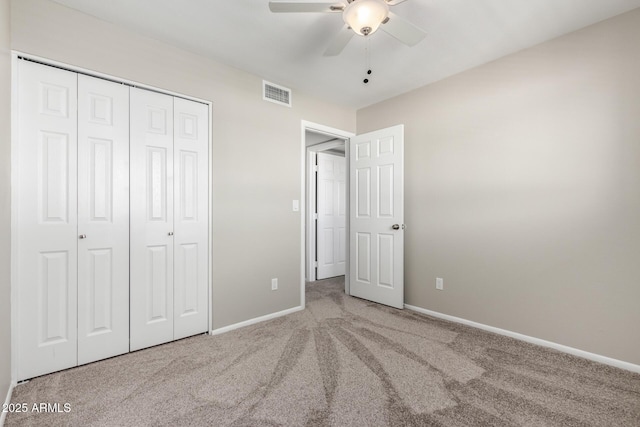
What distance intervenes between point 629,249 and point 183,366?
325 centimetres

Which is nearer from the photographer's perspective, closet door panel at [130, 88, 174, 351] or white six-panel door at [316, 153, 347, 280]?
closet door panel at [130, 88, 174, 351]

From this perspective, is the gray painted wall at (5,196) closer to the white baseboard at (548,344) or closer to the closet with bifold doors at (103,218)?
the closet with bifold doors at (103,218)

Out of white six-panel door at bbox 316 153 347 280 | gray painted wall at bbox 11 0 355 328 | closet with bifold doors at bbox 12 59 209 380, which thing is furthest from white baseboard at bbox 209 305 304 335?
white six-panel door at bbox 316 153 347 280

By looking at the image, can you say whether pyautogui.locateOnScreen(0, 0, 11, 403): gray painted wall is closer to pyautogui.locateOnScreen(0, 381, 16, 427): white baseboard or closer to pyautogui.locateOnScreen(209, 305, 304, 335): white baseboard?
pyautogui.locateOnScreen(0, 381, 16, 427): white baseboard

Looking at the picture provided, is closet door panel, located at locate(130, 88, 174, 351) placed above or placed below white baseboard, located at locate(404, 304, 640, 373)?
above

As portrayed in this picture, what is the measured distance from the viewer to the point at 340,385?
181 cm

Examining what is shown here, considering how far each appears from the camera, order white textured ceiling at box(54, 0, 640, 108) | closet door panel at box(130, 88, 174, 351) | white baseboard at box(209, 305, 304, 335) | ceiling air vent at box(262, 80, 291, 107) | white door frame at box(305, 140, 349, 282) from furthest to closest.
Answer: white door frame at box(305, 140, 349, 282)
ceiling air vent at box(262, 80, 291, 107)
white baseboard at box(209, 305, 304, 335)
closet door panel at box(130, 88, 174, 351)
white textured ceiling at box(54, 0, 640, 108)

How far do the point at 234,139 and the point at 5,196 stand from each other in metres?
1.63

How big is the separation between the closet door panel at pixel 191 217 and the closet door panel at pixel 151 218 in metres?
0.06

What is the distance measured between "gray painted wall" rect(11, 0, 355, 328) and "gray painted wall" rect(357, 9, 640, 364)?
148 cm

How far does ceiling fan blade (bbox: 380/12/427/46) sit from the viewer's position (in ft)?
5.58

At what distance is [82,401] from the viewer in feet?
5.44

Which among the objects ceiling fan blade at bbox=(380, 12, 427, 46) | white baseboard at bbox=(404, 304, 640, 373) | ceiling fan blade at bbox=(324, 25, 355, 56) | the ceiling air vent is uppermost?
the ceiling air vent

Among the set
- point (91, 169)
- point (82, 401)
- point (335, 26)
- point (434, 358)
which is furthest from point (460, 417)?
point (91, 169)
